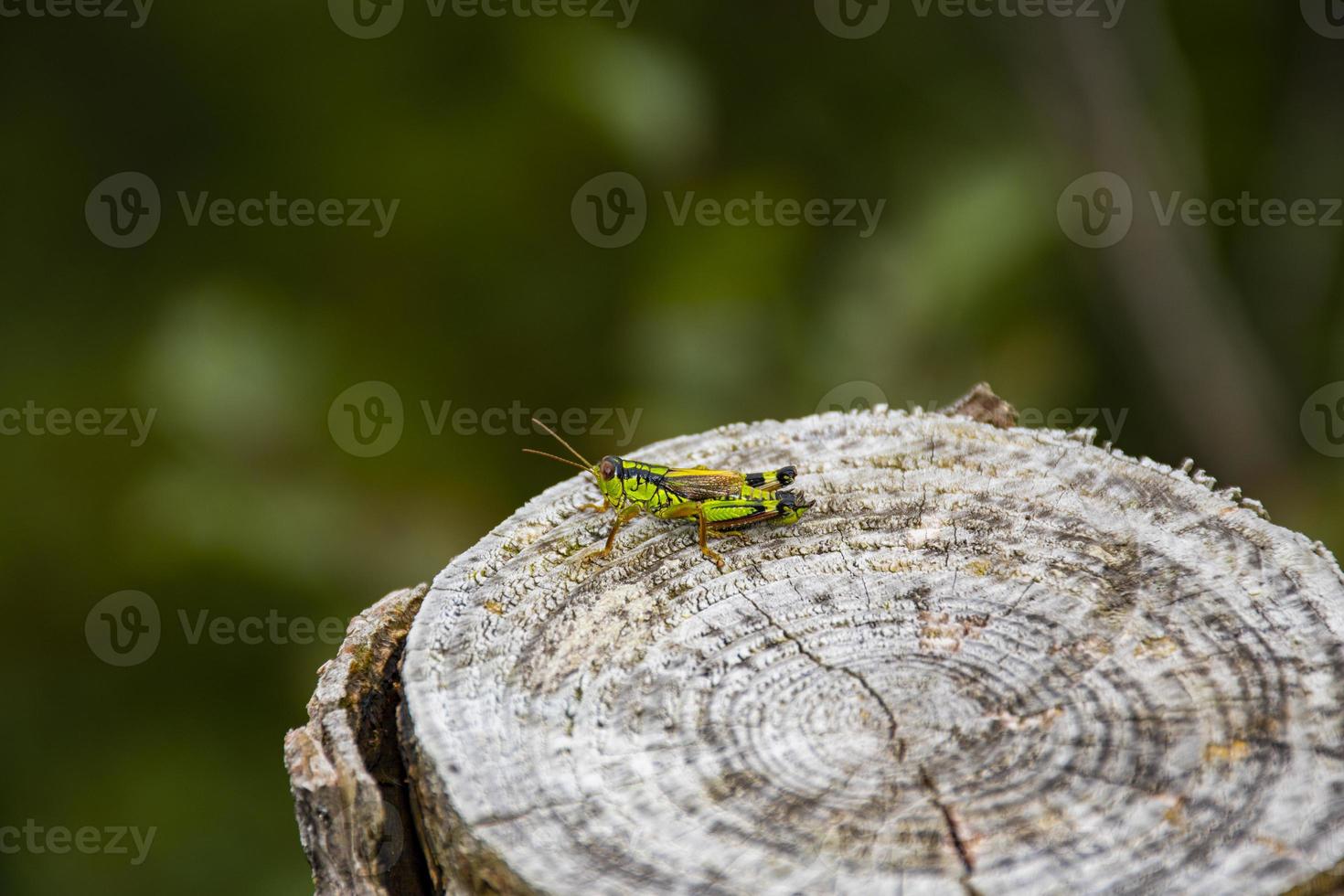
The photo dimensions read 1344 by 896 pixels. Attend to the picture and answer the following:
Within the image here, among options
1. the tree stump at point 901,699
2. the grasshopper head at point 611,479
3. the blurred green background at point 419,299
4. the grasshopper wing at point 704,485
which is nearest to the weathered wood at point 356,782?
the tree stump at point 901,699

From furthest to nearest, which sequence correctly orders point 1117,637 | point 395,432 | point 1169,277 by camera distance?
point 1169,277 < point 395,432 < point 1117,637

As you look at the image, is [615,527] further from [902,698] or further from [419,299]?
[419,299]

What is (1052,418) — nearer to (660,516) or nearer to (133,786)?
(660,516)

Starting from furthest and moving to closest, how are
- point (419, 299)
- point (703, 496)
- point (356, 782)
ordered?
point (419, 299) → point (703, 496) → point (356, 782)

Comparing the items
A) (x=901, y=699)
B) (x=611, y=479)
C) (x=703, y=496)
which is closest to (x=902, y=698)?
(x=901, y=699)

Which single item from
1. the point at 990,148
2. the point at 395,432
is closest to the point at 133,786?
the point at 395,432

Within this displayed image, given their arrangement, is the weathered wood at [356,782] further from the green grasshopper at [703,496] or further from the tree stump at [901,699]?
the green grasshopper at [703,496]
